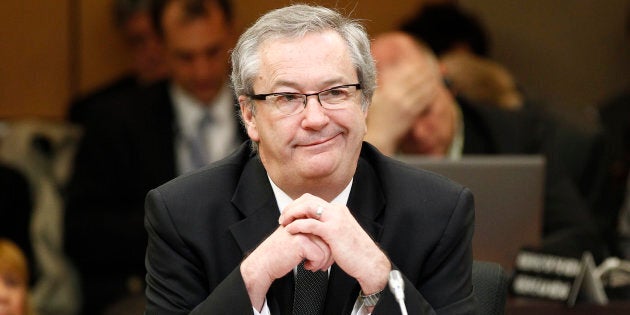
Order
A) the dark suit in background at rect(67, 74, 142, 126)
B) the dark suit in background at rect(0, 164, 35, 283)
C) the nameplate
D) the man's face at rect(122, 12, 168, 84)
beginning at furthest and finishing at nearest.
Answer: the man's face at rect(122, 12, 168, 84)
the dark suit in background at rect(67, 74, 142, 126)
the dark suit in background at rect(0, 164, 35, 283)
the nameplate

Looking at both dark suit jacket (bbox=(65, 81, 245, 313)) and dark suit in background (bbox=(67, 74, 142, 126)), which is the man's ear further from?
dark suit in background (bbox=(67, 74, 142, 126))

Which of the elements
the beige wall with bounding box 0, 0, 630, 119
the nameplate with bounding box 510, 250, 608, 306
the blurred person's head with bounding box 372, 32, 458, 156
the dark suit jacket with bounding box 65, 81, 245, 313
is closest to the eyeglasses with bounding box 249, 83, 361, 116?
the nameplate with bounding box 510, 250, 608, 306

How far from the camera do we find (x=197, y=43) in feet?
15.8

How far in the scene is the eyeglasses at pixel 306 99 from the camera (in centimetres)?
227

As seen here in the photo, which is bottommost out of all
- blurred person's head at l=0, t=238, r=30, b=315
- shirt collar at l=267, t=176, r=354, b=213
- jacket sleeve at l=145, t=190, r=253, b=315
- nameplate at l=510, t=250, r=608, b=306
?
blurred person's head at l=0, t=238, r=30, b=315

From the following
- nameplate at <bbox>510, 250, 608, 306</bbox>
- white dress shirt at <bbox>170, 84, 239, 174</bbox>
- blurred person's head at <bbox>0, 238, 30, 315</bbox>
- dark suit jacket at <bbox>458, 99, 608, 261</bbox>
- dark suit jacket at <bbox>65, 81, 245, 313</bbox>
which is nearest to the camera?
nameplate at <bbox>510, 250, 608, 306</bbox>

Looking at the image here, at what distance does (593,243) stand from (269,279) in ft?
6.59

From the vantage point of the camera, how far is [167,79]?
4871 millimetres

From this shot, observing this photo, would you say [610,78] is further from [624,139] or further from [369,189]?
[369,189]

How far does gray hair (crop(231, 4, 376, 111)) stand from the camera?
89.8 inches

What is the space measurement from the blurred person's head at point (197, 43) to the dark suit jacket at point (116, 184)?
13cm

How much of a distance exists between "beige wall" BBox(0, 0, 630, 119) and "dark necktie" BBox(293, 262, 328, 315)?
369 cm

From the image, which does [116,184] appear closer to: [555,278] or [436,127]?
[436,127]

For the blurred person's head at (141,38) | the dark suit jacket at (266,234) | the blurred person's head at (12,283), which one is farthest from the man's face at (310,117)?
the blurred person's head at (141,38)
